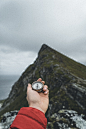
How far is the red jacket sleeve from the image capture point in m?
2.77

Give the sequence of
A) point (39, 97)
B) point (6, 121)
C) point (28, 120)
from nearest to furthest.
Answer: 1. point (28, 120)
2. point (39, 97)
3. point (6, 121)

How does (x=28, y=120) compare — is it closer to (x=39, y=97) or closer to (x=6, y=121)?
(x=39, y=97)

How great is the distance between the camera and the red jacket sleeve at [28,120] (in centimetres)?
277

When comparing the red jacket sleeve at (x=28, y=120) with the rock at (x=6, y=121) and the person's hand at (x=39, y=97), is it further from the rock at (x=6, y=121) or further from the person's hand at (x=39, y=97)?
the rock at (x=6, y=121)

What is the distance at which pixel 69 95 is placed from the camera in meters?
33.3

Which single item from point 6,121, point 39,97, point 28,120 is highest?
point 39,97

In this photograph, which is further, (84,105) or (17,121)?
(84,105)

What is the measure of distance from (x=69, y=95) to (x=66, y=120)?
48.6 feet

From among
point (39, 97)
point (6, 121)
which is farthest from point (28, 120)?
point (6, 121)

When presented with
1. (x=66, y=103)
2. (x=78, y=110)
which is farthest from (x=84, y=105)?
(x=66, y=103)

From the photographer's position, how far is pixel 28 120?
9.80 feet

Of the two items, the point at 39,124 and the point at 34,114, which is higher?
the point at 34,114

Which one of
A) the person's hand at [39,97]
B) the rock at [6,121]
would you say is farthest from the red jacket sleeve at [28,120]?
the rock at [6,121]

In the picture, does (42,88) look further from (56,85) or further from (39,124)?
(56,85)
